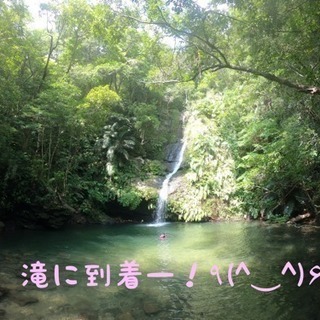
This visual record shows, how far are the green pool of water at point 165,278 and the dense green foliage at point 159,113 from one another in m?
2.97

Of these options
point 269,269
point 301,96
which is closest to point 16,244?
point 269,269

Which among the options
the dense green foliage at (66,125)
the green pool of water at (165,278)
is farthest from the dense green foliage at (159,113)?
the green pool of water at (165,278)

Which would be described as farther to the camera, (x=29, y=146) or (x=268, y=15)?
(x=29, y=146)

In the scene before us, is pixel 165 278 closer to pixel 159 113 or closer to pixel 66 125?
pixel 66 125

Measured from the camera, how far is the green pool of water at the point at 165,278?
5590mm

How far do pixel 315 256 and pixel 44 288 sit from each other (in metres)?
6.41

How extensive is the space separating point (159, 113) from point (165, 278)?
61.4ft

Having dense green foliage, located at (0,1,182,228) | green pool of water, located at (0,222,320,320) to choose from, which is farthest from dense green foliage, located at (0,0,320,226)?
green pool of water, located at (0,222,320,320)

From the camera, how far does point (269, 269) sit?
7887 millimetres

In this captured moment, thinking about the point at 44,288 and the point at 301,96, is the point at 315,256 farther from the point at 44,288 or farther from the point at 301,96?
the point at 44,288

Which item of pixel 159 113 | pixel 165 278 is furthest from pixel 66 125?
pixel 159 113

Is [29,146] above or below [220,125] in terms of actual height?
below

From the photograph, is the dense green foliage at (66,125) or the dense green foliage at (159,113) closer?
the dense green foliage at (159,113)

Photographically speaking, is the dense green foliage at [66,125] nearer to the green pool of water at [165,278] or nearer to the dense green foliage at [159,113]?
the dense green foliage at [159,113]
